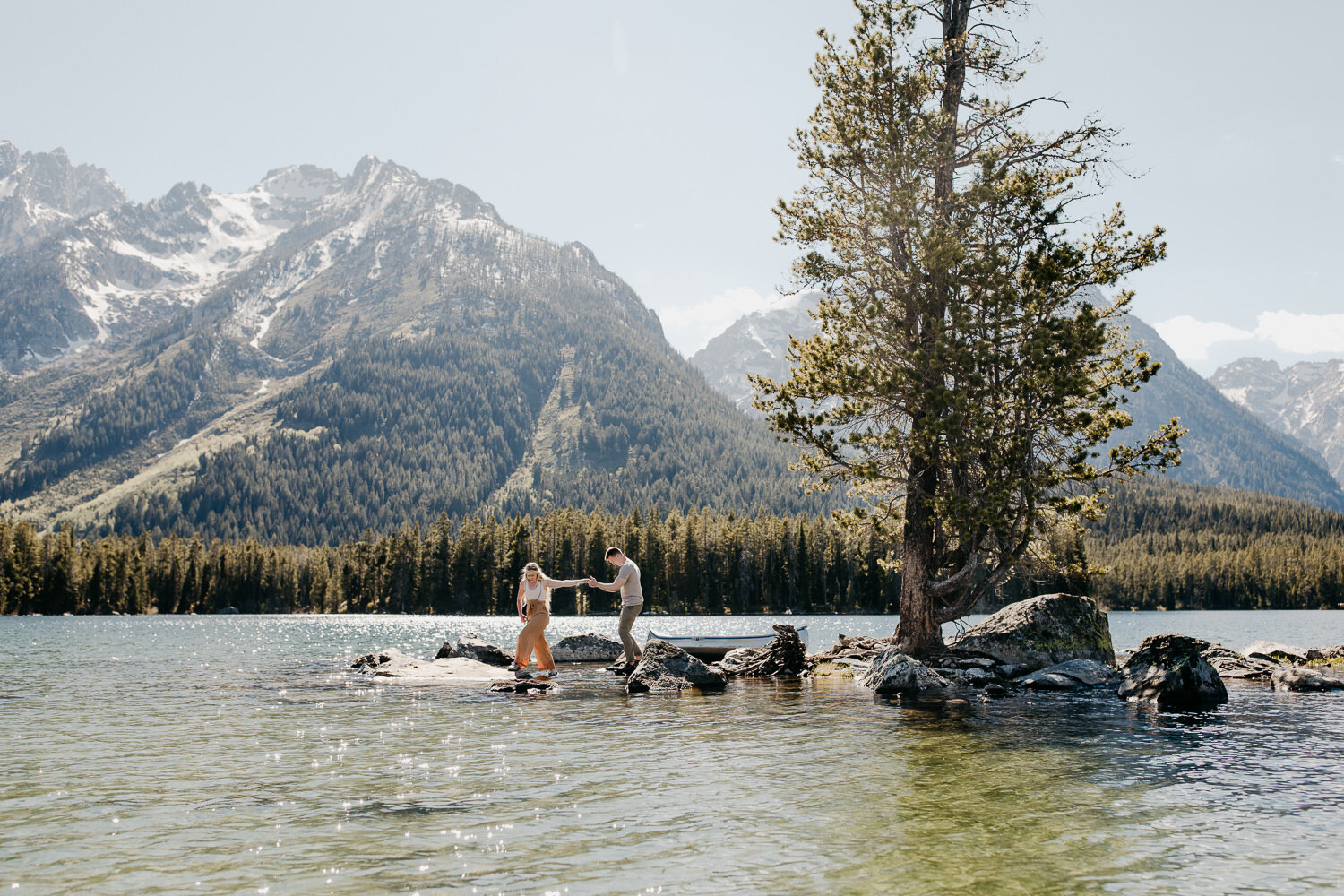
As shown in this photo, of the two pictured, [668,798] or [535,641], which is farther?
[535,641]

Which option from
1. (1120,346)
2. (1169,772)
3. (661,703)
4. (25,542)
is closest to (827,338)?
(1120,346)

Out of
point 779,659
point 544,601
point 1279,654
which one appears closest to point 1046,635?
point 779,659

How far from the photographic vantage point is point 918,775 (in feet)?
44.6

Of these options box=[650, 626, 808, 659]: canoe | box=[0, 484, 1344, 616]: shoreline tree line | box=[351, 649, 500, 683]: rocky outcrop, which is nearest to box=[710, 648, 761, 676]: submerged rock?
box=[650, 626, 808, 659]: canoe

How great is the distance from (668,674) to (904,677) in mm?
7494

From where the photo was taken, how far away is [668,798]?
1192 centimetres

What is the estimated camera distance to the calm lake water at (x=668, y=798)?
8.62 metres

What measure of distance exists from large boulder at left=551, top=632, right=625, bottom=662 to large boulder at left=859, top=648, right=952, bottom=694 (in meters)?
18.3

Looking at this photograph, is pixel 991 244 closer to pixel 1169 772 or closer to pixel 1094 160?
pixel 1094 160

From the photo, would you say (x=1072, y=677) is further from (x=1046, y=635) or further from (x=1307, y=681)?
(x=1307, y=681)

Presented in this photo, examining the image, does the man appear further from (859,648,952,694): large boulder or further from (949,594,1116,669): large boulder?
(949,594,1116,669): large boulder

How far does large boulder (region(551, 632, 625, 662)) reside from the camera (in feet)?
139

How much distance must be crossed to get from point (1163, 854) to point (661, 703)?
15.4 meters

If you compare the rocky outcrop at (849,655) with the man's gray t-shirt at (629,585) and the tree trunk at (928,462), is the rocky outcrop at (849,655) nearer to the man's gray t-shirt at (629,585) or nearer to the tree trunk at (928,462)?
the tree trunk at (928,462)
